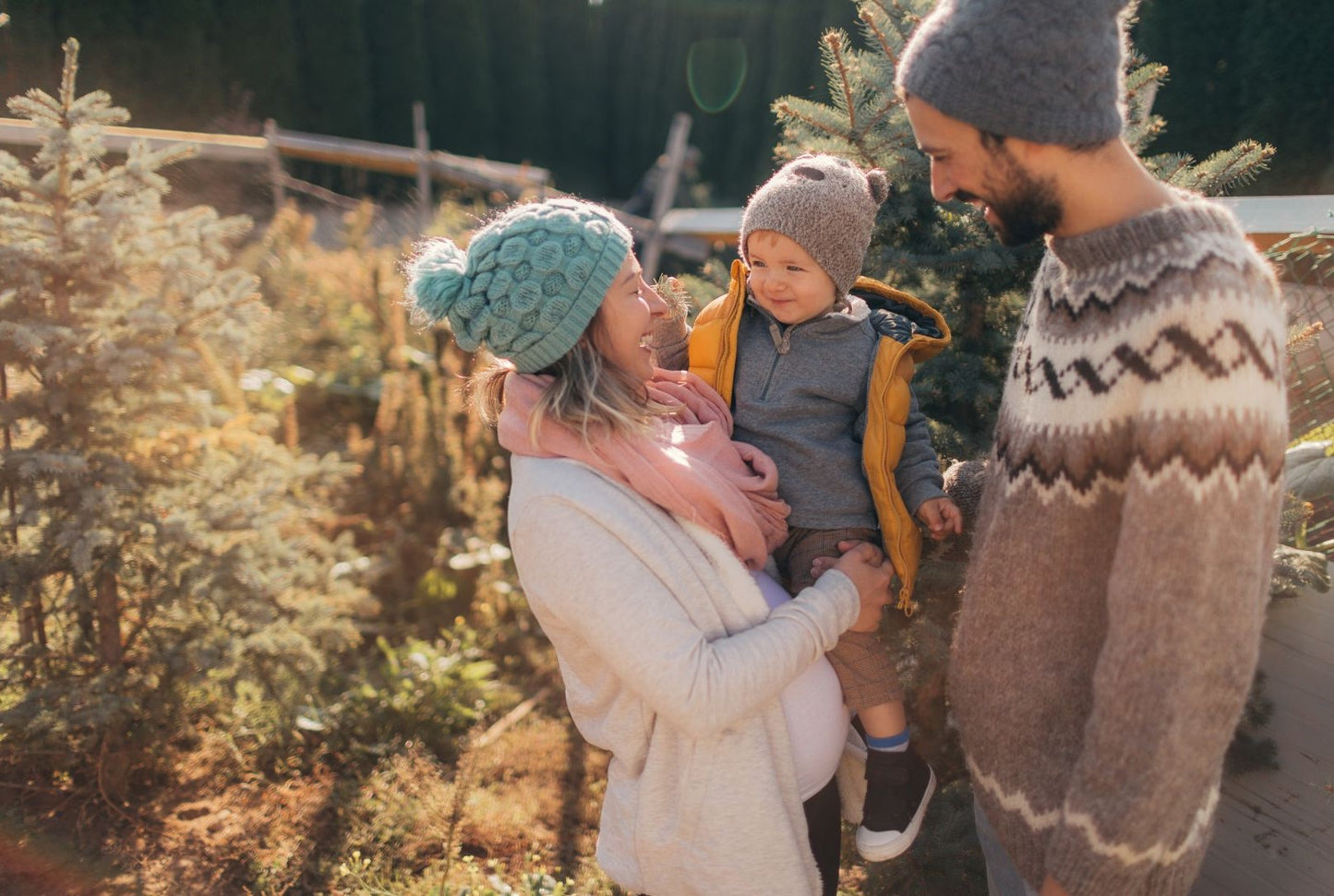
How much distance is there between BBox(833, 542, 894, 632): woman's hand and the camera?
5.67 feet

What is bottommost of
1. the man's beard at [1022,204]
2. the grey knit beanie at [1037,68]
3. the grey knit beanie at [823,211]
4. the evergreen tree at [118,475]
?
the evergreen tree at [118,475]

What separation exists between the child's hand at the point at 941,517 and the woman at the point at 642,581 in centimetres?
17

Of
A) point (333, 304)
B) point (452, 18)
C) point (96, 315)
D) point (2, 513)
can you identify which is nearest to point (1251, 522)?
point (96, 315)

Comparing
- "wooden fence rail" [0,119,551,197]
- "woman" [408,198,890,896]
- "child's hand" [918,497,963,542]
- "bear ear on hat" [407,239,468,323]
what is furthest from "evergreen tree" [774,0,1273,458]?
"wooden fence rail" [0,119,551,197]

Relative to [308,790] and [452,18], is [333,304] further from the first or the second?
[452,18]

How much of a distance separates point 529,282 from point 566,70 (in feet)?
59.2

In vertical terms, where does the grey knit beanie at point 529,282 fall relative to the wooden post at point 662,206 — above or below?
above

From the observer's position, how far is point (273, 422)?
3.41 m

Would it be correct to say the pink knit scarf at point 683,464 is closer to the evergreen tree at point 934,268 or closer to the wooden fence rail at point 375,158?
the evergreen tree at point 934,268

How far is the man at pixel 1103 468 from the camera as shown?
1.13 metres

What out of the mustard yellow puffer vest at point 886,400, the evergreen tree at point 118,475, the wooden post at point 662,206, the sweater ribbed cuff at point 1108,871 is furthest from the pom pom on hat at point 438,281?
the wooden post at point 662,206

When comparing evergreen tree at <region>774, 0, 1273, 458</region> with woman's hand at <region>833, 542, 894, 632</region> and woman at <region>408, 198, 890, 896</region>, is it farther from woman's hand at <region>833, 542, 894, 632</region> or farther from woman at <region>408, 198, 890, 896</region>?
woman at <region>408, 198, 890, 896</region>

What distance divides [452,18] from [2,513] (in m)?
15.0

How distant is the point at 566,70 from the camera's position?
59.2 feet
